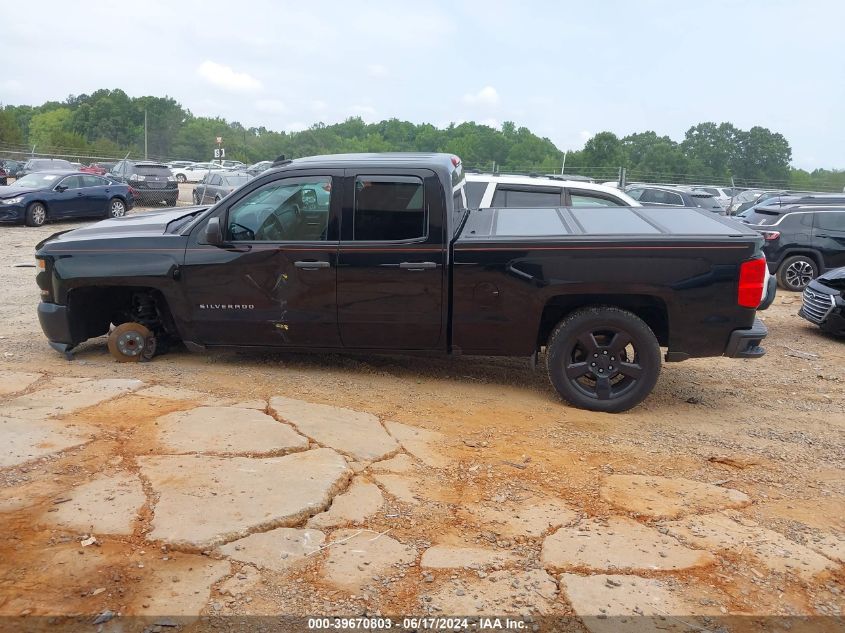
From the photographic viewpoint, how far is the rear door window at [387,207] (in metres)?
5.94

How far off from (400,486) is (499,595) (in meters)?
1.15

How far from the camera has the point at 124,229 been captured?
6.73 m

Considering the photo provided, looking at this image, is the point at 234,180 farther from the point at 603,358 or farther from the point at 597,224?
the point at 603,358

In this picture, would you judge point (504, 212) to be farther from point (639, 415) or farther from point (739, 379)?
point (739, 379)

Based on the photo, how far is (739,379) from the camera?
720cm

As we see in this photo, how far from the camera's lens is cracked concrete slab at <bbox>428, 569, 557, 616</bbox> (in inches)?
120

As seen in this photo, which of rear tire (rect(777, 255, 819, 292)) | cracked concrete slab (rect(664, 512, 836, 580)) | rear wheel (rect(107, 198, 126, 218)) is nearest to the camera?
cracked concrete slab (rect(664, 512, 836, 580))

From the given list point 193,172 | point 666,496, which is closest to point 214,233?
point 666,496

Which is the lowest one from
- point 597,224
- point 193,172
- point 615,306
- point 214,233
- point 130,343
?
point 130,343

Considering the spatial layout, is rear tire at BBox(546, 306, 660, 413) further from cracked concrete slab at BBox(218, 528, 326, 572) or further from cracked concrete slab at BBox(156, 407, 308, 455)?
cracked concrete slab at BBox(218, 528, 326, 572)

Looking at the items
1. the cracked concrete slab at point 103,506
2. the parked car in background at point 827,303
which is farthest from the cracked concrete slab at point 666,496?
the parked car in background at point 827,303

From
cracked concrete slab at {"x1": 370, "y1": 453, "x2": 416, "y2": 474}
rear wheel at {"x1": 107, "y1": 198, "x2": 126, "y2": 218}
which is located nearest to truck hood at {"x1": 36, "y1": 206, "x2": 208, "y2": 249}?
cracked concrete slab at {"x1": 370, "y1": 453, "x2": 416, "y2": 474}

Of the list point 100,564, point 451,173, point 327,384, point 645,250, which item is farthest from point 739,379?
point 100,564

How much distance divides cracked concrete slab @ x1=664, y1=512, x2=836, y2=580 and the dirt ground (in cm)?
2
